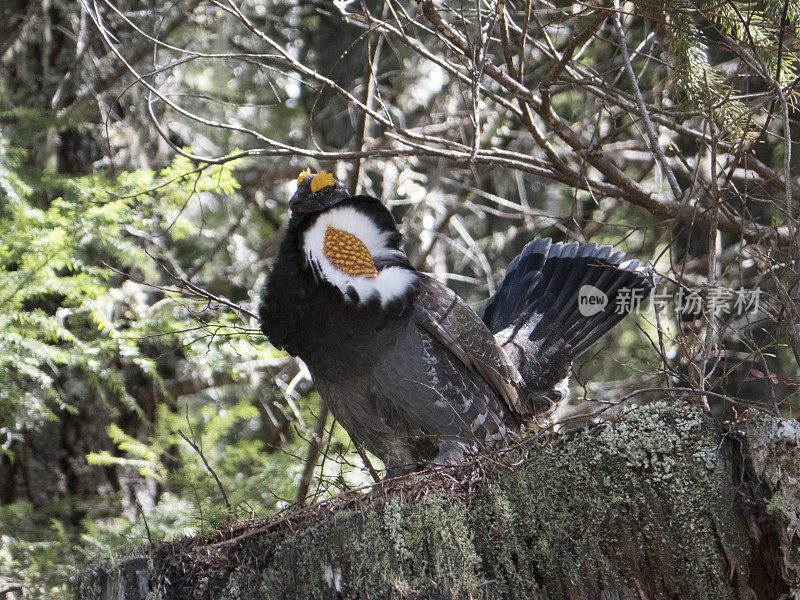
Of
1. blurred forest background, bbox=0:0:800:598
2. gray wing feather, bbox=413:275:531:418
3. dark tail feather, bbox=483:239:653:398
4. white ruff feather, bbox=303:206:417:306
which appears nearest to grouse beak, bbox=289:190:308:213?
white ruff feather, bbox=303:206:417:306

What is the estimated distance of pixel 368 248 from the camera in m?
4.12

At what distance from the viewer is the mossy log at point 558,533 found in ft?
7.16

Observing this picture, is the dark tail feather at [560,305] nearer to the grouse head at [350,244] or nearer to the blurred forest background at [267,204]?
the blurred forest background at [267,204]

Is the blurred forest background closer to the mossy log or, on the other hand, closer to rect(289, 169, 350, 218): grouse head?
the mossy log

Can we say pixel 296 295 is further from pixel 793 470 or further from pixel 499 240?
pixel 499 240

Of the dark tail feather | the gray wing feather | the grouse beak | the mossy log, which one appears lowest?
the mossy log

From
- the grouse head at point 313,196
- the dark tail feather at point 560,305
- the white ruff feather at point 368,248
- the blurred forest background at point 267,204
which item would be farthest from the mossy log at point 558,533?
the dark tail feather at point 560,305

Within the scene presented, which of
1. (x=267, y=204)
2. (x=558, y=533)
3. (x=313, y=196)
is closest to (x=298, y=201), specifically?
(x=313, y=196)

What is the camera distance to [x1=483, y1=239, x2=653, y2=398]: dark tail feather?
4.97m

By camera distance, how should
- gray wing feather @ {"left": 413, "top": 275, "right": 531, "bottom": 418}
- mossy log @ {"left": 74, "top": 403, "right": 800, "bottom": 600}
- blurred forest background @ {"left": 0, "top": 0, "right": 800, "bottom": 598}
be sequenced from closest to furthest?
mossy log @ {"left": 74, "top": 403, "right": 800, "bottom": 600}
blurred forest background @ {"left": 0, "top": 0, "right": 800, "bottom": 598}
gray wing feather @ {"left": 413, "top": 275, "right": 531, "bottom": 418}

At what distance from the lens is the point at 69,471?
5.83m

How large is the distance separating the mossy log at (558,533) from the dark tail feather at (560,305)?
241 centimetres

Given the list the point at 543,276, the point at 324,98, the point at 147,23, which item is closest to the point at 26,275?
the point at 147,23

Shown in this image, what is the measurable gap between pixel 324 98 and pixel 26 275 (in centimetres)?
446
